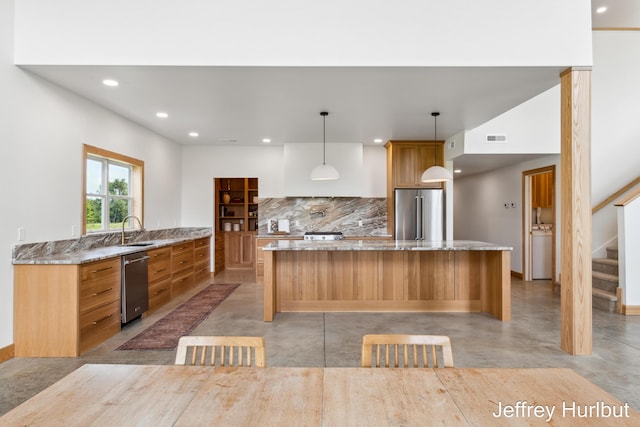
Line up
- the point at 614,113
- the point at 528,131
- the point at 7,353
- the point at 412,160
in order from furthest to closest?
the point at 412,160
the point at 528,131
the point at 614,113
the point at 7,353

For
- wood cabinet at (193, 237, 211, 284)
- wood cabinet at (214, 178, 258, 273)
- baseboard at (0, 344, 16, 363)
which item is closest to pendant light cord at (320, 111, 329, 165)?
wood cabinet at (214, 178, 258, 273)

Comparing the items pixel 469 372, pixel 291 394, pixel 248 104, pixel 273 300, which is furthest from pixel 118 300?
pixel 469 372

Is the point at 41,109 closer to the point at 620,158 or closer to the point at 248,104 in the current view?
the point at 248,104

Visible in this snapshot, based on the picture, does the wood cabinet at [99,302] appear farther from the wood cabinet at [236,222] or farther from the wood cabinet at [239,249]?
the wood cabinet at [239,249]

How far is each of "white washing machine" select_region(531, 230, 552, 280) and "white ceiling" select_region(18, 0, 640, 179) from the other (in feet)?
6.05

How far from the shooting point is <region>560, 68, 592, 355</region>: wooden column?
3.13m

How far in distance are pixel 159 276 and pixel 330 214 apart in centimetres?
349

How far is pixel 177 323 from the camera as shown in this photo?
13.5ft

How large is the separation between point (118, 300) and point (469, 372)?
377 centimetres

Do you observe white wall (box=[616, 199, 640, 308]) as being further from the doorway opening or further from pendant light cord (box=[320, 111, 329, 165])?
pendant light cord (box=[320, 111, 329, 165])

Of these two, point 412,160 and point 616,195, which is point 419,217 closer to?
point 412,160

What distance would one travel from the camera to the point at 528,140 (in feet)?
19.0

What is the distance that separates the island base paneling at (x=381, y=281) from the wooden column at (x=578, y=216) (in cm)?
143

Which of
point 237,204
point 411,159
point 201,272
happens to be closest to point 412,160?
point 411,159
